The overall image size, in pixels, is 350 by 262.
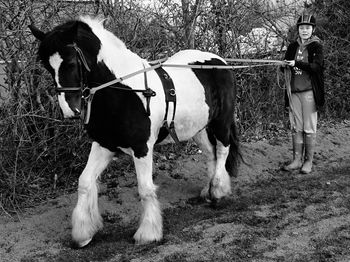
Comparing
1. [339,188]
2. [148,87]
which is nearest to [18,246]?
[148,87]

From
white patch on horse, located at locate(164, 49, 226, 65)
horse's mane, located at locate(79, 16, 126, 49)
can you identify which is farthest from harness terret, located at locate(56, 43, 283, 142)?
horse's mane, located at locate(79, 16, 126, 49)

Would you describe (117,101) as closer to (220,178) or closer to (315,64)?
(220,178)

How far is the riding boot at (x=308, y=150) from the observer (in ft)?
20.6

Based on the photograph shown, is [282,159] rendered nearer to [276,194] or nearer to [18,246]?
[276,194]

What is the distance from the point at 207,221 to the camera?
181 inches

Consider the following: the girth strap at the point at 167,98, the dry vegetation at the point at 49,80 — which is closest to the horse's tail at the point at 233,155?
the girth strap at the point at 167,98

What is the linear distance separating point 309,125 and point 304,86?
56 centimetres

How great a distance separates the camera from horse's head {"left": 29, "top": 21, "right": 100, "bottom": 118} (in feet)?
11.4

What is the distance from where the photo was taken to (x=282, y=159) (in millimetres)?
7004

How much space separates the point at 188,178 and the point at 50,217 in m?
2.01

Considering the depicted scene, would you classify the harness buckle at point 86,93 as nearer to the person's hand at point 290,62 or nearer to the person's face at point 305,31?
the person's hand at point 290,62

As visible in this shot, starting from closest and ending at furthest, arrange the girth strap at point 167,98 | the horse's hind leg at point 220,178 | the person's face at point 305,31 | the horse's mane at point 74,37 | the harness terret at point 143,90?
1. the horse's mane at point 74,37
2. the harness terret at point 143,90
3. the girth strap at point 167,98
4. the horse's hind leg at point 220,178
5. the person's face at point 305,31

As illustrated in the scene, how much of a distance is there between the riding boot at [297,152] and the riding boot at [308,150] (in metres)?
0.10

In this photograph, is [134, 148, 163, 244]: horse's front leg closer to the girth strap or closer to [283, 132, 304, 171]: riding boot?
the girth strap
